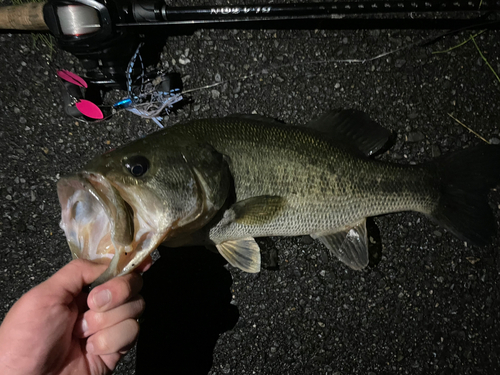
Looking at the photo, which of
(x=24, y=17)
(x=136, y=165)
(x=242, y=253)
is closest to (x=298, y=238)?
(x=242, y=253)

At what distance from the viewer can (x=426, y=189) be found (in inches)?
62.0

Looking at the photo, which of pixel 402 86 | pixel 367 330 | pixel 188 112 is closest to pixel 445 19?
pixel 402 86

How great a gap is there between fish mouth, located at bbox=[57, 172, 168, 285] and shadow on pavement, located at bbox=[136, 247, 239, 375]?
0.65 meters

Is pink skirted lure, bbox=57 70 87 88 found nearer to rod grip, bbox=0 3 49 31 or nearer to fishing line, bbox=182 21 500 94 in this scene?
rod grip, bbox=0 3 49 31

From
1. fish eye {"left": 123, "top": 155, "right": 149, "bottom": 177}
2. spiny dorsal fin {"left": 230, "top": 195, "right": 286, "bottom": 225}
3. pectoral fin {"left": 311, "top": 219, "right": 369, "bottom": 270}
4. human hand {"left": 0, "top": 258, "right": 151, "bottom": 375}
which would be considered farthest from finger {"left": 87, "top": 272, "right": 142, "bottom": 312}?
pectoral fin {"left": 311, "top": 219, "right": 369, "bottom": 270}

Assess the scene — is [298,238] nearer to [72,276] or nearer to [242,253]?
[242,253]

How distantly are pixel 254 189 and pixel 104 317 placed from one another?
0.83 meters

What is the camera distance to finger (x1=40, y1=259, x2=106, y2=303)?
1.20m

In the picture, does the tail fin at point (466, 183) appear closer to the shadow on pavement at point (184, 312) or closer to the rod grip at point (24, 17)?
the shadow on pavement at point (184, 312)

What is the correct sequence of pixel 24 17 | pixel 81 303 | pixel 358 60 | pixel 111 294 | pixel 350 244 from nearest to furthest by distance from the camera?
pixel 111 294 < pixel 81 303 < pixel 24 17 < pixel 350 244 < pixel 358 60

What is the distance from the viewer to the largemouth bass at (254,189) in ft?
3.75

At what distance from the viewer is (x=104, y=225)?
48.3 inches

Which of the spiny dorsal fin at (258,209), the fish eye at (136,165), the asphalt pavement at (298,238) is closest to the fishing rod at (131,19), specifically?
the asphalt pavement at (298,238)

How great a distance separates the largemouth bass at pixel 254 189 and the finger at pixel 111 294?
0.05 metres
